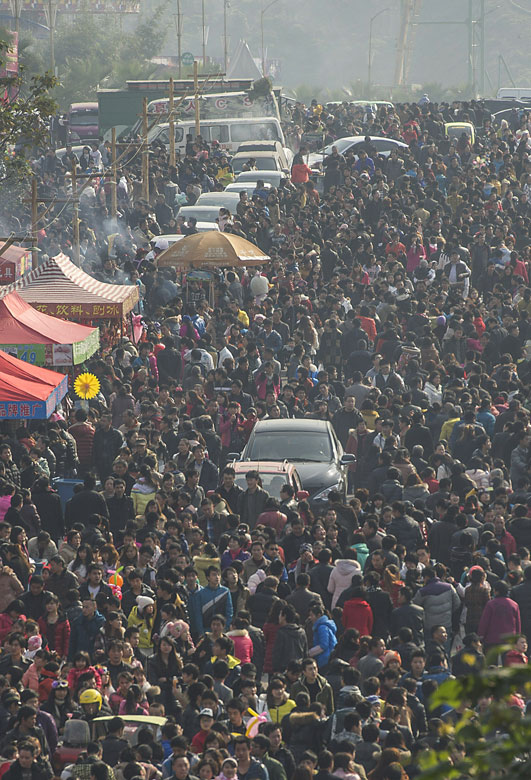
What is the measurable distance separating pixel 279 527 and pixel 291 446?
9.63 feet

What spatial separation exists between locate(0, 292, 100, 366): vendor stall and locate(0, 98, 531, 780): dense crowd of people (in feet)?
2.22

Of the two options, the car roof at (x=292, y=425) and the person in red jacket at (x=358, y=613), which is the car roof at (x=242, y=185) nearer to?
the car roof at (x=292, y=425)

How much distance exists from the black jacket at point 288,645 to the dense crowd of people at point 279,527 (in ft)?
0.06

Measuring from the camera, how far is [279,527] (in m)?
14.7

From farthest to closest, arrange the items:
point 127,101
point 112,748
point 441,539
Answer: point 127,101, point 441,539, point 112,748

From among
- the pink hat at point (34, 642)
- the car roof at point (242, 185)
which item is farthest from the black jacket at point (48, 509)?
the car roof at point (242, 185)

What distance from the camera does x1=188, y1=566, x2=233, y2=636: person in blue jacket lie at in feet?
40.1

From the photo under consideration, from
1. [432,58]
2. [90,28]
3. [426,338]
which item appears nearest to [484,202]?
[426,338]

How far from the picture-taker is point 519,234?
3070cm

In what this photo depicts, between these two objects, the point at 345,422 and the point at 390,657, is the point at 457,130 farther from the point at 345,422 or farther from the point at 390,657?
the point at 390,657

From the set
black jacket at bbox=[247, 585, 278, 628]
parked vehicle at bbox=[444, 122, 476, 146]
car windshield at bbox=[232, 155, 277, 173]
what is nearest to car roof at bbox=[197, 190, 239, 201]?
car windshield at bbox=[232, 155, 277, 173]

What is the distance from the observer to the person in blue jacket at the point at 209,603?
1223 centimetres

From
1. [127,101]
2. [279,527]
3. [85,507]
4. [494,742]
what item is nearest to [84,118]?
[127,101]

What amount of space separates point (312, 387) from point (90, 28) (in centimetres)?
8411
